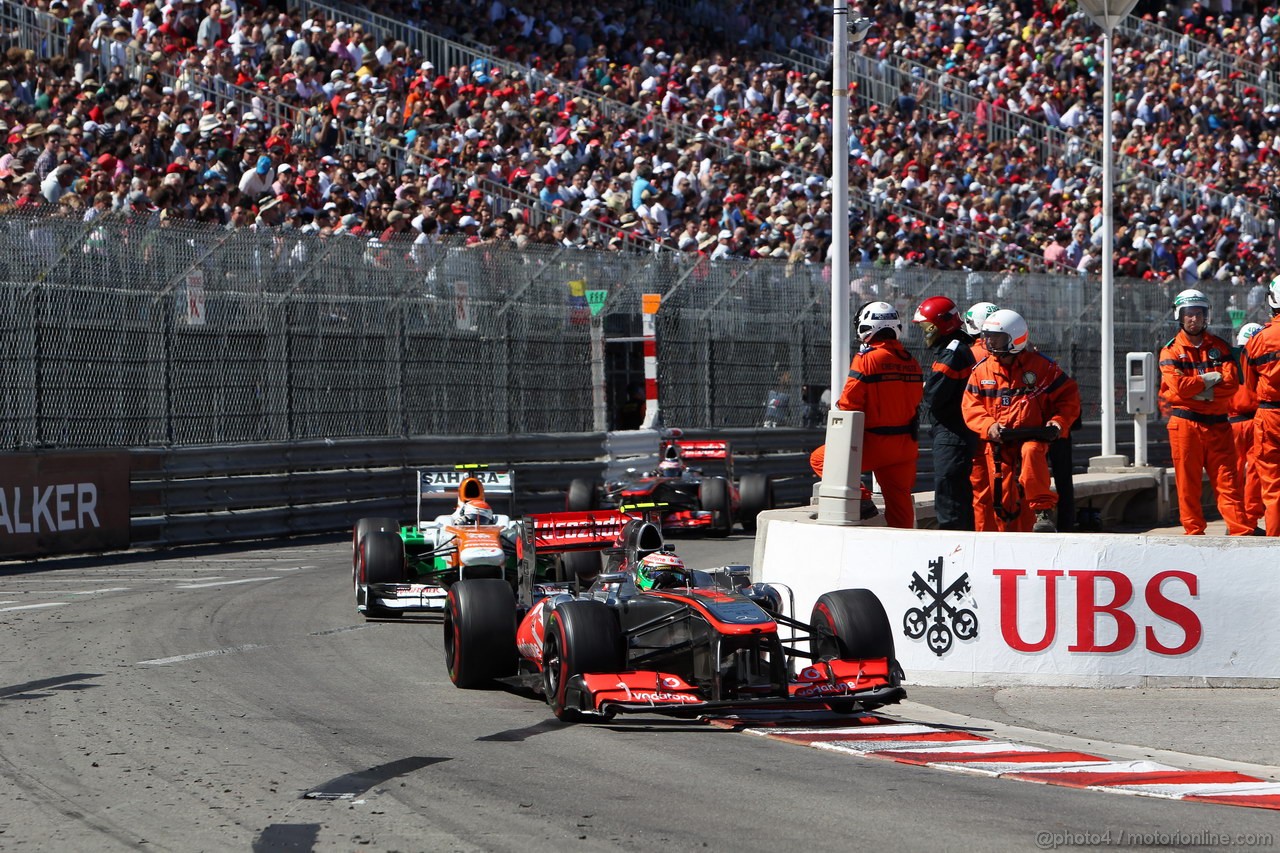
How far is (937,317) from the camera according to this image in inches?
461

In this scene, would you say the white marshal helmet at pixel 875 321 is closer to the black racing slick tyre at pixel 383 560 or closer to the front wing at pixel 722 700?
the front wing at pixel 722 700

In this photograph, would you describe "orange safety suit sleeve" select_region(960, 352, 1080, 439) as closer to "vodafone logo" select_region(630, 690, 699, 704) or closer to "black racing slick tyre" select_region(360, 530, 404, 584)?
"vodafone logo" select_region(630, 690, 699, 704)

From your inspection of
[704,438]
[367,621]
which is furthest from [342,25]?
[367,621]

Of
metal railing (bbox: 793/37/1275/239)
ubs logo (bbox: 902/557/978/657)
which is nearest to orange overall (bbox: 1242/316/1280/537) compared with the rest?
ubs logo (bbox: 902/557/978/657)

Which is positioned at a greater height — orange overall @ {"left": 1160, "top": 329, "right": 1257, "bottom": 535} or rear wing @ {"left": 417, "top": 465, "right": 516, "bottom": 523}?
orange overall @ {"left": 1160, "top": 329, "right": 1257, "bottom": 535}

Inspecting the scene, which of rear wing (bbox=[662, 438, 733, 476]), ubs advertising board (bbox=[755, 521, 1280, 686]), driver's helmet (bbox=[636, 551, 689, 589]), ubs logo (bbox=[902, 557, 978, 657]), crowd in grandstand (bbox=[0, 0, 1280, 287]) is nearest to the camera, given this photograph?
ubs advertising board (bbox=[755, 521, 1280, 686])

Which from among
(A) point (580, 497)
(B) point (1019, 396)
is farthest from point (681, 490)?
(B) point (1019, 396)

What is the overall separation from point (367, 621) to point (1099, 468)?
10192mm

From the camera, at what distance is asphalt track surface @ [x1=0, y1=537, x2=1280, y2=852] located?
240 inches

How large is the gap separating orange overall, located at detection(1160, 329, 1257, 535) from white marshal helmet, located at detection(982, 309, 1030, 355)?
1383 mm

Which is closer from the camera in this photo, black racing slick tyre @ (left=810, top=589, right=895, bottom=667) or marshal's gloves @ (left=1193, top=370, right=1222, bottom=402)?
black racing slick tyre @ (left=810, top=589, right=895, bottom=667)

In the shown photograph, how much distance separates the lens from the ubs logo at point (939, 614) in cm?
995

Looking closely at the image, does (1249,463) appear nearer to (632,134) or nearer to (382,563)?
(382,563)

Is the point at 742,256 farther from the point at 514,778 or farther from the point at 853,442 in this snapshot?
the point at 514,778
